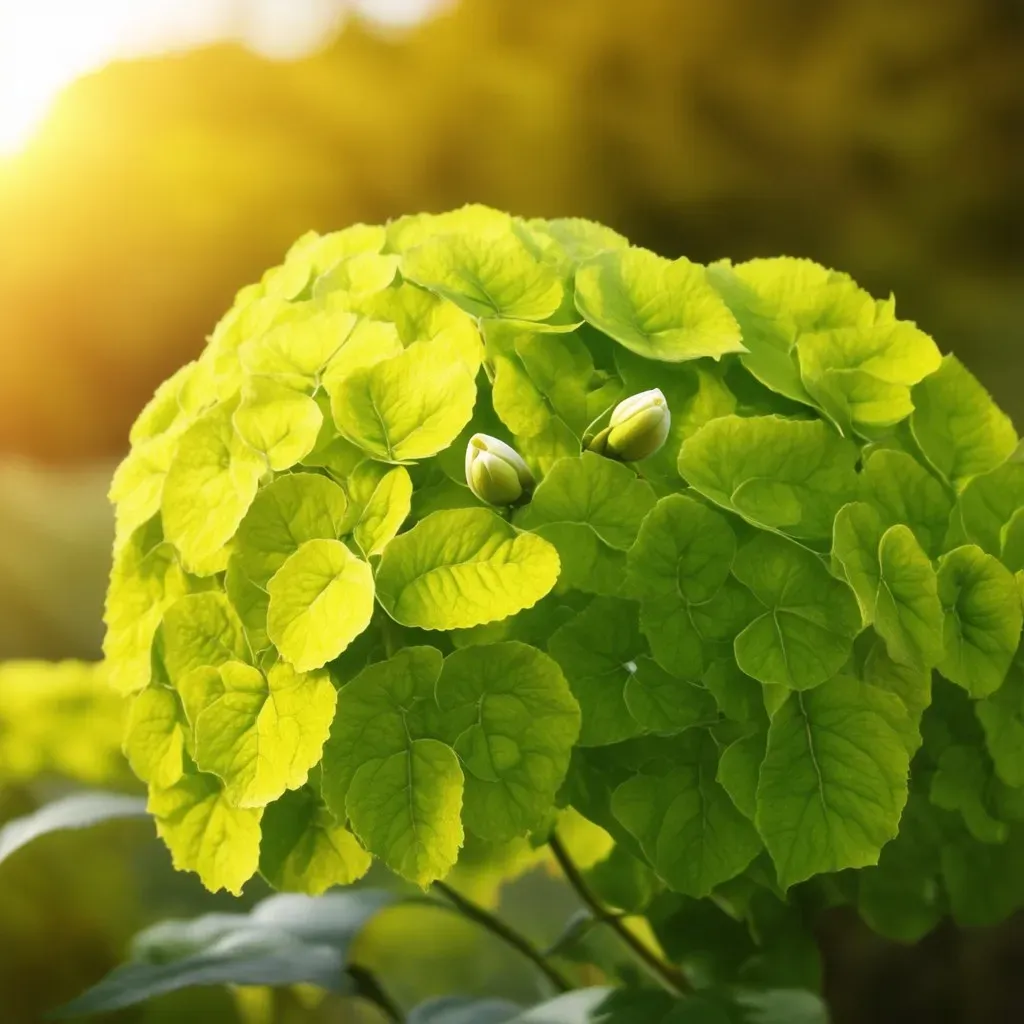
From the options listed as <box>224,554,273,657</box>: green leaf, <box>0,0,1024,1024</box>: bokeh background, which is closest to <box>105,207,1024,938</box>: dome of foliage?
<box>224,554,273,657</box>: green leaf

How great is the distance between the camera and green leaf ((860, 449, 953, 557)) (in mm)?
323

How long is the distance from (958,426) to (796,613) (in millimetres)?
105

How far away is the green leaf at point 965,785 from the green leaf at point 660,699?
10 cm

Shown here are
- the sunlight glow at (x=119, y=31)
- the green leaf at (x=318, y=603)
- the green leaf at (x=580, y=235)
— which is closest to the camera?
the green leaf at (x=318, y=603)

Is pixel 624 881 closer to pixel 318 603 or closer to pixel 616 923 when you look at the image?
pixel 616 923

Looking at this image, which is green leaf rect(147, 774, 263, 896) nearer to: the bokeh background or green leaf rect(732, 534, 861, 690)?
green leaf rect(732, 534, 861, 690)

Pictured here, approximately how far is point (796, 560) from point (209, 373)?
0.20m

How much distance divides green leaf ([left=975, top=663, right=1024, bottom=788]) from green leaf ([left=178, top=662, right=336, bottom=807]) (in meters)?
0.20

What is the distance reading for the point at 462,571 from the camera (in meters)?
0.28

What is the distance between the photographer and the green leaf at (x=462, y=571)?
0.28m

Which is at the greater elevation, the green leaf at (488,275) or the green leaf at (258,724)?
the green leaf at (488,275)

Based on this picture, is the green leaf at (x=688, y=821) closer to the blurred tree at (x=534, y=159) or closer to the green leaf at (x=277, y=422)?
the green leaf at (x=277, y=422)

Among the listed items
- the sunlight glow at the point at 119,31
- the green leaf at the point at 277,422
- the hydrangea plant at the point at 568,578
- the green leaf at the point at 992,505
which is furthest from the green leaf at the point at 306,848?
the sunlight glow at the point at 119,31

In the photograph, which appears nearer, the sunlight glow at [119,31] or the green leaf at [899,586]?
the green leaf at [899,586]
